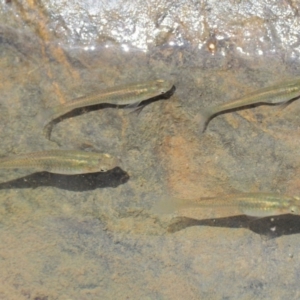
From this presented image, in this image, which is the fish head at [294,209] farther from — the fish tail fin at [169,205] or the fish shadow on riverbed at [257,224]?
the fish tail fin at [169,205]

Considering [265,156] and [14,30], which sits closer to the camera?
[265,156]

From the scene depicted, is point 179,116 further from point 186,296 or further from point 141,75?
point 186,296

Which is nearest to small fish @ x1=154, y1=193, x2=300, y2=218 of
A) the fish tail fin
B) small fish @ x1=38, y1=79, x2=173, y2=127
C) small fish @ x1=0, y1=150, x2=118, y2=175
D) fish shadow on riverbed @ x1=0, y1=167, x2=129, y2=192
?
the fish tail fin

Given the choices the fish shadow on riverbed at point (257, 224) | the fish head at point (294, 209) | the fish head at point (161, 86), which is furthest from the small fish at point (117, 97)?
the fish head at point (294, 209)

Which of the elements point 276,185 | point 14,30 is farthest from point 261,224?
point 14,30

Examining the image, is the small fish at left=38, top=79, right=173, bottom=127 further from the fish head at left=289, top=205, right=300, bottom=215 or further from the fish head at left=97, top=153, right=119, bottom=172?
the fish head at left=289, top=205, right=300, bottom=215

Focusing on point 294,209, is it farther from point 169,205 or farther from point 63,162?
point 63,162
